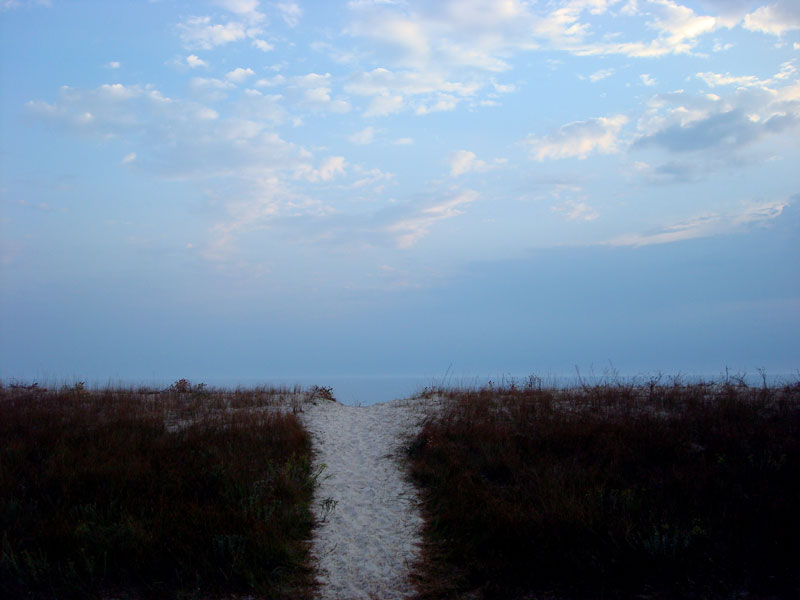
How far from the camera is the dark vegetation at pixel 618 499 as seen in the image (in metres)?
6.39

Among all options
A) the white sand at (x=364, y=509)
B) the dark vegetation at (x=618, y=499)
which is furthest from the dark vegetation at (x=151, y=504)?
the dark vegetation at (x=618, y=499)

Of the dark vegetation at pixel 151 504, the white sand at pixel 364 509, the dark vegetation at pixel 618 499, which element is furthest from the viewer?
the white sand at pixel 364 509

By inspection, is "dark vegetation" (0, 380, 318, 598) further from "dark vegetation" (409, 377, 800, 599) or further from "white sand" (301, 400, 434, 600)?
"dark vegetation" (409, 377, 800, 599)

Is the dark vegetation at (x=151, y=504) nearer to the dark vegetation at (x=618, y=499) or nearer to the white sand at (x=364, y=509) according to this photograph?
the white sand at (x=364, y=509)

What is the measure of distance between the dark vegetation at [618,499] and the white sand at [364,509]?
0.39 m

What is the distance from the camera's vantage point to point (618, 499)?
26.1 feet

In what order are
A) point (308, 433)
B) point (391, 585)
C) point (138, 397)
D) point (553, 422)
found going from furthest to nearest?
1. point (138, 397)
2. point (308, 433)
3. point (553, 422)
4. point (391, 585)

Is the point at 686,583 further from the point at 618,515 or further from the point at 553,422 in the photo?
the point at 553,422

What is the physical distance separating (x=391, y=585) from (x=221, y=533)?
8.28 feet

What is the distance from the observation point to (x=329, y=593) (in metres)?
6.50

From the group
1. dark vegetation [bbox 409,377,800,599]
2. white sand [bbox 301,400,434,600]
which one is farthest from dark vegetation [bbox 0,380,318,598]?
dark vegetation [bbox 409,377,800,599]

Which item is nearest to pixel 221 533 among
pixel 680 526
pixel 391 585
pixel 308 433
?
pixel 391 585

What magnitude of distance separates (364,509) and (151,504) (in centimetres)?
344

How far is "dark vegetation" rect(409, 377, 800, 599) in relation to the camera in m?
6.39
